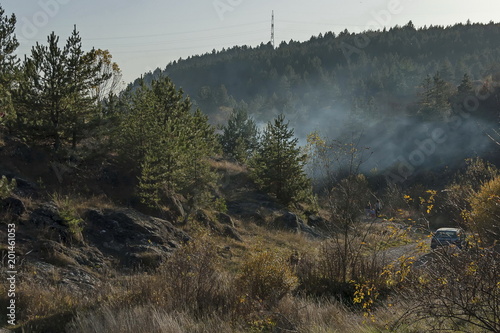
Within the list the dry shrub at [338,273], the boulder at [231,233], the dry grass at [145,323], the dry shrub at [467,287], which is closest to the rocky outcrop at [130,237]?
the boulder at [231,233]

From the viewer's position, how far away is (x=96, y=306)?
27.5 feet

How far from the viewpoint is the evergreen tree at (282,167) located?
29.8m

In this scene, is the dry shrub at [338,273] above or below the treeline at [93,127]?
below

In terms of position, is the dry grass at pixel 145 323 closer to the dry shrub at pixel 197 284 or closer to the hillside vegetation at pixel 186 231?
the hillside vegetation at pixel 186 231

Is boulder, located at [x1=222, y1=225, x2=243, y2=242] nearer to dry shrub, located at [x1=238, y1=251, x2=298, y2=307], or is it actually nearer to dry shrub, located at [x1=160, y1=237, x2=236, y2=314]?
dry shrub, located at [x1=238, y1=251, x2=298, y2=307]

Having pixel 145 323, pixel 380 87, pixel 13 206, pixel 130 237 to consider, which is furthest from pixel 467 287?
pixel 380 87

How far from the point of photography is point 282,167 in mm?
30188

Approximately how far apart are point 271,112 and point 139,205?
103 meters

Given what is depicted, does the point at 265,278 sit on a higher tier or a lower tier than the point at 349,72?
lower

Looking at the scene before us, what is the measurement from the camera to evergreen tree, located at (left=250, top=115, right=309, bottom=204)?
2977 centimetres

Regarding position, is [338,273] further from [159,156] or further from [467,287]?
[159,156]

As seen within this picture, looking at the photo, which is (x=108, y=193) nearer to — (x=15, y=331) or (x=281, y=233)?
(x=281, y=233)

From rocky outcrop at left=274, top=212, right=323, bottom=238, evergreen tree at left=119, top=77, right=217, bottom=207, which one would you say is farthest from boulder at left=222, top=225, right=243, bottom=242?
rocky outcrop at left=274, top=212, right=323, bottom=238

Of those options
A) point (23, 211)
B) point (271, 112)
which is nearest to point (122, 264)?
point (23, 211)
